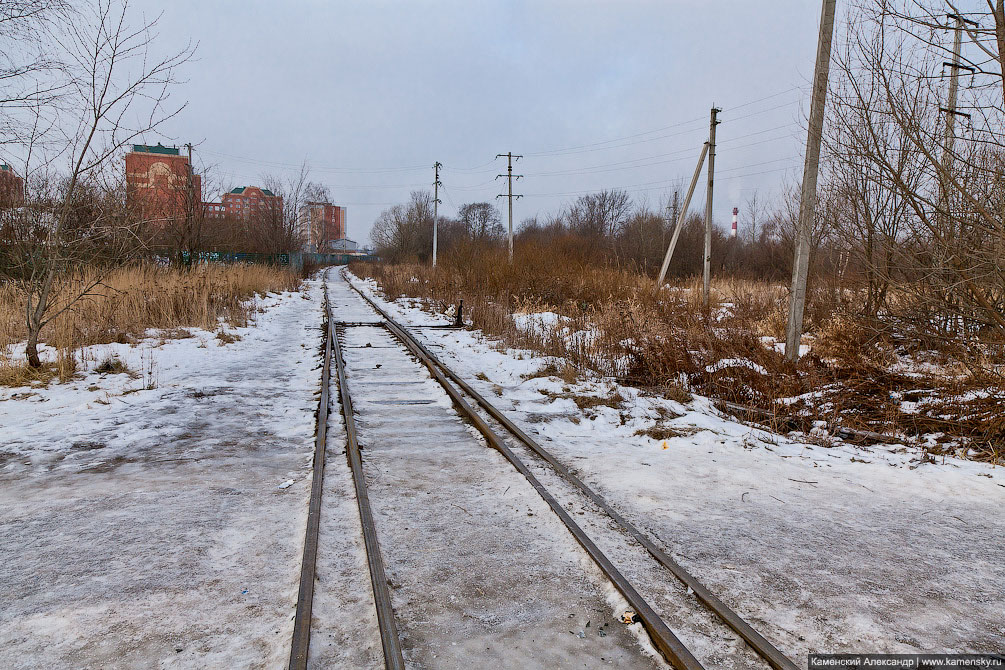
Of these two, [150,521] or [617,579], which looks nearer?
[617,579]

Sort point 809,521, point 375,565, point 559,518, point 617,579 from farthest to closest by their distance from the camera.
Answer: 1. point 809,521
2. point 559,518
3. point 375,565
4. point 617,579

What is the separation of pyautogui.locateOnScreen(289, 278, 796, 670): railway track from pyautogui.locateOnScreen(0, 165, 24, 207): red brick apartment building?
5576mm

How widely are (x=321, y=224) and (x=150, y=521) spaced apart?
87.1m

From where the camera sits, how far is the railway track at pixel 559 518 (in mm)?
2588

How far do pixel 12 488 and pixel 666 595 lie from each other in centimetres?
481

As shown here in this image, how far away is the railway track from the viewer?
2588 millimetres

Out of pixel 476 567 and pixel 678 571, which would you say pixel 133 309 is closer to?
pixel 476 567

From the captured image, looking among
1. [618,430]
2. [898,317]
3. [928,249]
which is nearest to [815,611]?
[618,430]

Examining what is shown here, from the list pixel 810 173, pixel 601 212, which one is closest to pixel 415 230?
pixel 601 212

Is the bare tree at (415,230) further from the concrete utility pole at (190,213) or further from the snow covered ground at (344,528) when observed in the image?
the snow covered ground at (344,528)

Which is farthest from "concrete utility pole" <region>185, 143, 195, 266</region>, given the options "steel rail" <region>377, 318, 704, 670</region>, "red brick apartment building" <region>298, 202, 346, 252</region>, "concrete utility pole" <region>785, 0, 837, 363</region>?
"concrete utility pole" <region>785, 0, 837, 363</region>

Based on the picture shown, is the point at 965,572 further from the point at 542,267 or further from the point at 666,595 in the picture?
the point at 542,267

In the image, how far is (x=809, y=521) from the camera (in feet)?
13.5

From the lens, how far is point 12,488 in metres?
4.43
